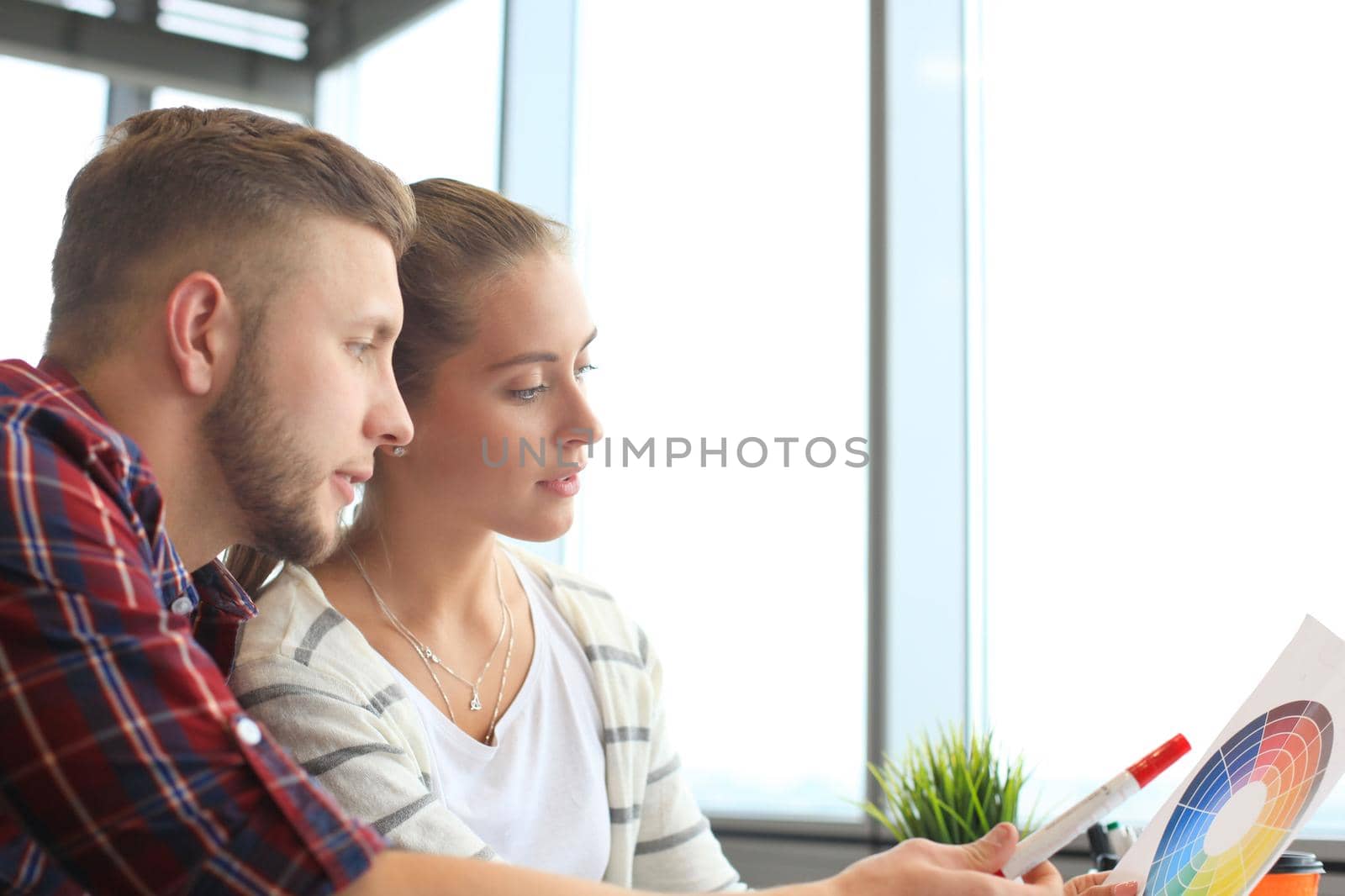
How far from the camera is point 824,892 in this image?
86 cm

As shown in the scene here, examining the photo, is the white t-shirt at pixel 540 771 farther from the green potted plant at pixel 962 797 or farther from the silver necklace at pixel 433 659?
the green potted plant at pixel 962 797

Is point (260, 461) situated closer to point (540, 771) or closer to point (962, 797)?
point (540, 771)

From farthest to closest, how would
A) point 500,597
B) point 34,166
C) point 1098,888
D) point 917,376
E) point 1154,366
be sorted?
1. point 34,166
2. point 917,376
3. point 1154,366
4. point 500,597
5. point 1098,888

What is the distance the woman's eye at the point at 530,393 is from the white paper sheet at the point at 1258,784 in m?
0.72

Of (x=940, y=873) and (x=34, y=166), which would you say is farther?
(x=34, y=166)

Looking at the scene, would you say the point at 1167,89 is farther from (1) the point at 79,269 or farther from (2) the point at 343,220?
(1) the point at 79,269

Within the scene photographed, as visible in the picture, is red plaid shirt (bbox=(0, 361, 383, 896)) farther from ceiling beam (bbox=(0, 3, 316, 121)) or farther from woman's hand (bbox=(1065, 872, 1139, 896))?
ceiling beam (bbox=(0, 3, 316, 121))

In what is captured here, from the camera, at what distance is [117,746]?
65cm

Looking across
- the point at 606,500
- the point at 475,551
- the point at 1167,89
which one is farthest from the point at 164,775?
the point at 606,500

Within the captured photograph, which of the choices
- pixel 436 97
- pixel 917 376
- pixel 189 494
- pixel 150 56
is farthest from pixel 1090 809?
pixel 150 56

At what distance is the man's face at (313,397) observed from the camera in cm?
95

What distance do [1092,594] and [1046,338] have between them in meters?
0.39

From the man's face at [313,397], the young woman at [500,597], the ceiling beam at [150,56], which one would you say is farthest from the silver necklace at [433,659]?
the ceiling beam at [150,56]

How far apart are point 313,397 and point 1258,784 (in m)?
0.78
